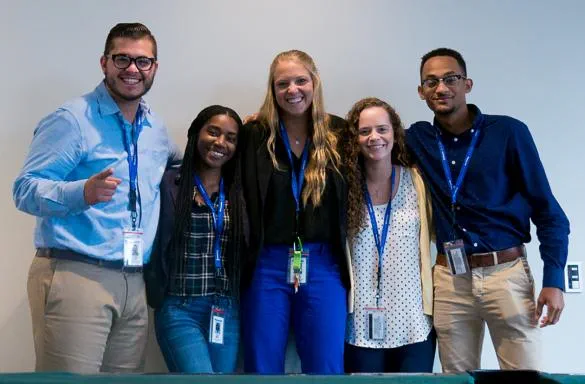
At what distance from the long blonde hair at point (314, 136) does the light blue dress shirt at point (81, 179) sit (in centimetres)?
56

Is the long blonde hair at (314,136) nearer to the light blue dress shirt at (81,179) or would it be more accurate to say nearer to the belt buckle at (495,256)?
the light blue dress shirt at (81,179)

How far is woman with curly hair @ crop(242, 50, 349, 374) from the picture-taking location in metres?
2.49

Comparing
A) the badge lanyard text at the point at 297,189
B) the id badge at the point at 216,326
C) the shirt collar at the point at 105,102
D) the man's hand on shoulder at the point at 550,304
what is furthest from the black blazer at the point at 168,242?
the man's hand on shoulder at the point at 550,304

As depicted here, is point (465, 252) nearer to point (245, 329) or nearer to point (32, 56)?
point (245, 329)

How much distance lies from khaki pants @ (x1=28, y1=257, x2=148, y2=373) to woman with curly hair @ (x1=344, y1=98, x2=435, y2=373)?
95cm

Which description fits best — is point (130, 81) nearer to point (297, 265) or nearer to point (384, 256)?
point (297, 265)

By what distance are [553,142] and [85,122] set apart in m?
2.27

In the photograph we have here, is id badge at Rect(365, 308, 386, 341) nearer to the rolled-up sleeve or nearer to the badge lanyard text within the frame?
the badge lanyard text

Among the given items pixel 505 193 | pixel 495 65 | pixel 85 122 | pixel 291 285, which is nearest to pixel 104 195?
pixel 85 122

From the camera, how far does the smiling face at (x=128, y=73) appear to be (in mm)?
2271

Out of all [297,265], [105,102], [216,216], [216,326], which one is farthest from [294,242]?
[105,102]

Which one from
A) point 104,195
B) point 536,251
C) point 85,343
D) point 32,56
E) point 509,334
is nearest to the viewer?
point 104,195

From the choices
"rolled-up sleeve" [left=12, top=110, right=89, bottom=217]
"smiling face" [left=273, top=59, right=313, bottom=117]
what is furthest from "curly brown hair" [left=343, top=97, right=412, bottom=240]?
"rolled-up sleeve" [left=12, top=110, right=89, bottom=217]

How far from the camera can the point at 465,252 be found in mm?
2506
